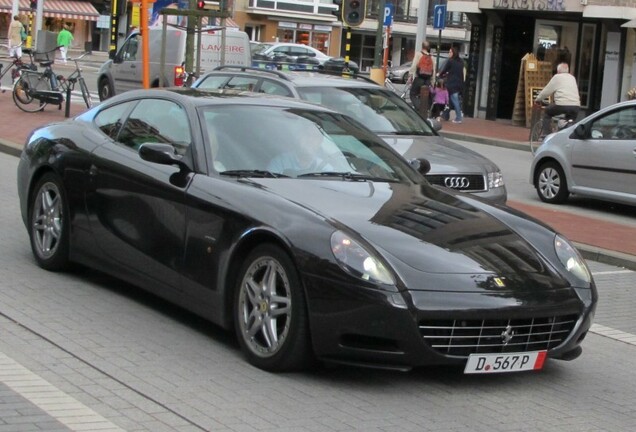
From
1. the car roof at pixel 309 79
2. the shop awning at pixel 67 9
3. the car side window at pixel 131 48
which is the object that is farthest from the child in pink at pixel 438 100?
the shop awning at pixel 67 9

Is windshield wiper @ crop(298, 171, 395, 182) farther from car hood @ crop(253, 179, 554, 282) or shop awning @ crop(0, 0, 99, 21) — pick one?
shop awning @ crop(0, 0, 99, 21)

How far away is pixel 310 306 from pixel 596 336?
2.80 metres

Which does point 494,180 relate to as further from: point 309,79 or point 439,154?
point 309,79

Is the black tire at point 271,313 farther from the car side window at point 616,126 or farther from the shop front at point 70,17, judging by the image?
the shop front at point 70,17

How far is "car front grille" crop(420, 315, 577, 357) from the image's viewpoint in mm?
6086

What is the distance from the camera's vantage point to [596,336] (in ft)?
26.8

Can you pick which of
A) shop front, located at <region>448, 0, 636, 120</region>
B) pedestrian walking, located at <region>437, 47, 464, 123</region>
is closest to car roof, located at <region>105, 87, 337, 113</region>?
pedestrian walking, located at <region>437, 47, 464, 123</region>

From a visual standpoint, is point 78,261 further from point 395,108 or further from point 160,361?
point 395,108

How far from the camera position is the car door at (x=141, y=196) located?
7.23 meters

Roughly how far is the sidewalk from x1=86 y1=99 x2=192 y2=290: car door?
5.23 meters

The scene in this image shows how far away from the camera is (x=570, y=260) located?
22.5ft

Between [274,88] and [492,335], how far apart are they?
7.56 metres

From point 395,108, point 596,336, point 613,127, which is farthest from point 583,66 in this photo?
point 596,336

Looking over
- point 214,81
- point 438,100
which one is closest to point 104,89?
point 438,100
